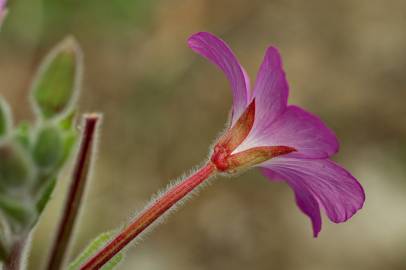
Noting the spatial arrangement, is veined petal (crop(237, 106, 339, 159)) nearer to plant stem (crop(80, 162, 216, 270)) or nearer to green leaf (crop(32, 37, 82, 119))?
plant stem (crop(80, 162, 216, 270))

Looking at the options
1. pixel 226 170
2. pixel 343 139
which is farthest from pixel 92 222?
pixel 226 170

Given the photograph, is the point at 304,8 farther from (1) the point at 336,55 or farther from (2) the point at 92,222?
(2) the point at 92,222

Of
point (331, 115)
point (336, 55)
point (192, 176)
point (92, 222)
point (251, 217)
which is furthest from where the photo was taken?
point (336, 55)

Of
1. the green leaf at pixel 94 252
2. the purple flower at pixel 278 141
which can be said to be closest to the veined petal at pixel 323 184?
the purple flower at pixel 278 141

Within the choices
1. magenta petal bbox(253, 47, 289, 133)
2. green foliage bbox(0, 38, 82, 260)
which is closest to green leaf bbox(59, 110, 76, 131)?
green foliage bbox(0, 38, 82, 260)

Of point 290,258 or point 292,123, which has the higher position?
point 292,123

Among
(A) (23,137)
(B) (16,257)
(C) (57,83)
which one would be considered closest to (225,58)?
(C) (57,83)

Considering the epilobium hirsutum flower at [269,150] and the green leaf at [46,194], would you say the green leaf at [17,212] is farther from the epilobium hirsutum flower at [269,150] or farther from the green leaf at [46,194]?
the epilobium hirsutum flower at [269,150]

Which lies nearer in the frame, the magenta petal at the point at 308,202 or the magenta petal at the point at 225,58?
the magenta petal at the point at 225,58
